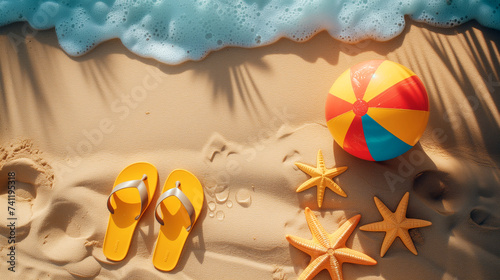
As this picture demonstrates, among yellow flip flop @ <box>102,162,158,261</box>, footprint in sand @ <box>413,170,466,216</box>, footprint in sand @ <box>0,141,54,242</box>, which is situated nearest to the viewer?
footprint in sand @ <box>413,170,466,216</box>

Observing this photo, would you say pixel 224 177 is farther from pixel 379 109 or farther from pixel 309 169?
pixel 379 109

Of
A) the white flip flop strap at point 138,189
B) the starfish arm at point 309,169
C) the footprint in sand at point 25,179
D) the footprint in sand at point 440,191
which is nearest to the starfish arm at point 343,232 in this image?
the starfish arm at point 309,169

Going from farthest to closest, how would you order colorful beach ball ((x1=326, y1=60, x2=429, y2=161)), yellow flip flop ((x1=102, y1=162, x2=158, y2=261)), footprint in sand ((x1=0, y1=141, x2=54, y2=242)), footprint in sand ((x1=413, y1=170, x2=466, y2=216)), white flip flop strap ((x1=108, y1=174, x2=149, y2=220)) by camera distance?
footprint in sand ((x1=0, y1=141, x2=54, y2=242)), yellow flip flop ((x1=102, y1=162, x2=158, y2=261)), white flip flop strap ((x1=108, y1=174, x2=149, y2=220)), footprint in sand ((x1=413, y1=170, x2=466, y2=216)), colorful beach ball ((x1=326, y1=60, x2=429, y2=161))

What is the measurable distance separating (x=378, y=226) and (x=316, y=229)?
25.6 inches

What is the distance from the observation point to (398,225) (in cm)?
315

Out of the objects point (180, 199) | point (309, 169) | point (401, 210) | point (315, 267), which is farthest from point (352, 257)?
point (180, 199)

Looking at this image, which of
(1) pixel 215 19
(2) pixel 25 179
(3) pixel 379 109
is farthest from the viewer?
(1) pixel 215 19

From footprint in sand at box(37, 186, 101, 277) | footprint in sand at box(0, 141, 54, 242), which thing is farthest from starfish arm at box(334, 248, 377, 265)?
footprint in sand at box(0, 141, 54, 242)

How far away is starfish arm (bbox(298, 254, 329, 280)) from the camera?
3.14 metres

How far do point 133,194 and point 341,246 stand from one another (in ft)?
8.25

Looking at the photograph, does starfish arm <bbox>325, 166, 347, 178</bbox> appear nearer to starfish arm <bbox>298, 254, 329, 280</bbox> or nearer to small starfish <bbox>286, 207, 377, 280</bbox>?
small starfish <bbox>286, 207, 377, 280</bbox>

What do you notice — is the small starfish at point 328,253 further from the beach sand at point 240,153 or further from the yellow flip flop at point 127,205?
the yellow flip flop at point 127,205

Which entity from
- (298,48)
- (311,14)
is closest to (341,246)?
(298,48)

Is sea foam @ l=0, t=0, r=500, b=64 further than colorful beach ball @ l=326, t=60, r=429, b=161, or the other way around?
sea foam @ l=0, t=0, r=500, b=64
